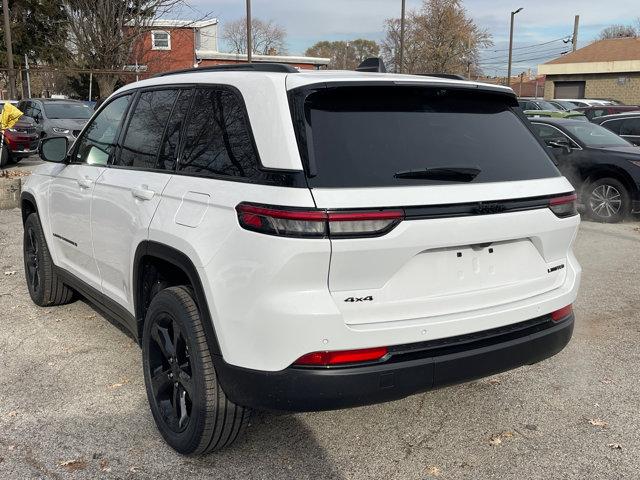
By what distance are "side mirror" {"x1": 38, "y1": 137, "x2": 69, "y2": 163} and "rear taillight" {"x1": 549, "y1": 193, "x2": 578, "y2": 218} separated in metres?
3.34

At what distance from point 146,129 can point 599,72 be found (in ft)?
157

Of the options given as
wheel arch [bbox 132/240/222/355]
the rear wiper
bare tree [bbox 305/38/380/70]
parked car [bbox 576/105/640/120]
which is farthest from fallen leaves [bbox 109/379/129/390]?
bare tree [bbox 305/38/380/70]

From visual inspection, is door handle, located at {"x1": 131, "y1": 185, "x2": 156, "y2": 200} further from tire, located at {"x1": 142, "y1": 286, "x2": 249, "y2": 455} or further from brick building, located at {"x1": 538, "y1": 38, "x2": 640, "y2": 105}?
brick building, located at {"x1": 538, "y1": 38, "x2": 640, "y2": 105}

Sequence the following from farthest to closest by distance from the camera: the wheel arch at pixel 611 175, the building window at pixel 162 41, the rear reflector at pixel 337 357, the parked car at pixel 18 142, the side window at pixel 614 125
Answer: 1. the building window at pixel 162 41
2. the parked car at pixel 18 142
3. the side window at pixel 614 125
4. the wheel arch at pixel 611 175
5. the rear reflector at pixel 337 357

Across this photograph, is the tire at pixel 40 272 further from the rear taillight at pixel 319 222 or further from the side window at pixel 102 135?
the rear taillight at pixel 319 222

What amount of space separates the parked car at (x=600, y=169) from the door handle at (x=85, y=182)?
7349 millimetres

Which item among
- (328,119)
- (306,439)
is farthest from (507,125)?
(306,439)

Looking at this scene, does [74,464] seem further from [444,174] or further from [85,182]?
[444,174]

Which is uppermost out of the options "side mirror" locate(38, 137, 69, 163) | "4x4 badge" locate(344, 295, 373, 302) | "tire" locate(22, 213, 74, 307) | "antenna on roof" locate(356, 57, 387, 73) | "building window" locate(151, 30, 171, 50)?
"building window" locate(151, 30, 171, 50)

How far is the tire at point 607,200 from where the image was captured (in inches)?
374

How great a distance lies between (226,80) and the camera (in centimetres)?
289

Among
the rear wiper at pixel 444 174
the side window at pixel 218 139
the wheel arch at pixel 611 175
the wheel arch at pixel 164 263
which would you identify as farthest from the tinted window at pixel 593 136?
the wheel arch at pixel 164 263

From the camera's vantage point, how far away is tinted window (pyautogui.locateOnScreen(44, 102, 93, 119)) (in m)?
17.9

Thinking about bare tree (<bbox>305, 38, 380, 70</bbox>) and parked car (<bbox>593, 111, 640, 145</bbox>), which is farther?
bare tree (<bbox>305, 38, 380, 70</bbox>)
